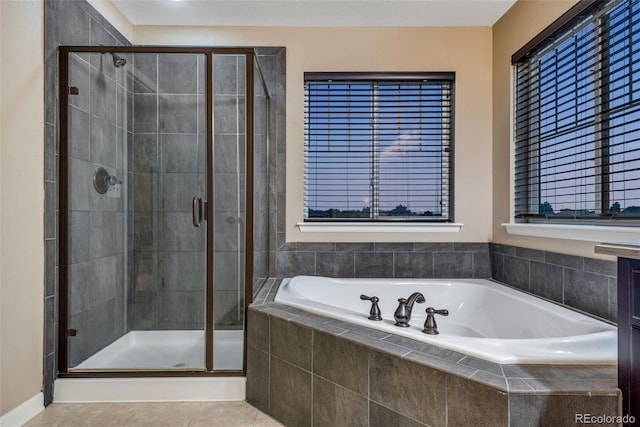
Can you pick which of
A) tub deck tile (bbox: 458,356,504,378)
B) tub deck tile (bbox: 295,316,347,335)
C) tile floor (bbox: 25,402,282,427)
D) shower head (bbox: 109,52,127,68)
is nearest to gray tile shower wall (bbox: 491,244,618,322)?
tub deck tile (bbox: 458,356,504,378)

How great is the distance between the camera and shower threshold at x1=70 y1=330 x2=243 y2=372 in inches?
79.5

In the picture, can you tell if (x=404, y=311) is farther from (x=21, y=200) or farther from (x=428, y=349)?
(x=21, y=200)

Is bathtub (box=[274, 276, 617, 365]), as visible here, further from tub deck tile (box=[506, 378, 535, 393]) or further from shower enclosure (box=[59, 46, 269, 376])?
shower enclosure (box=[59, 46, 269, 376])

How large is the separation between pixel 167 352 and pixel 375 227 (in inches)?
63.4

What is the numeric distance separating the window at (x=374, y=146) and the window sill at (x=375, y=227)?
8 cm

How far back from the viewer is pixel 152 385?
198 centimetres

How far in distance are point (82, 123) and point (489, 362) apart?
7.74 feet

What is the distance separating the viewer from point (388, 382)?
1.29m

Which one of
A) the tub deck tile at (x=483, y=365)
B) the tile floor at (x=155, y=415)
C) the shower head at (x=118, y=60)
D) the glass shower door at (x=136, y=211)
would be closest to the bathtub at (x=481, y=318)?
the tub deck tile at (x=483, y=365)

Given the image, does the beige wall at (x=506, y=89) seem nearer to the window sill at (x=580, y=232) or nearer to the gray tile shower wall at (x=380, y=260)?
the window sill at (x=580, y=232)

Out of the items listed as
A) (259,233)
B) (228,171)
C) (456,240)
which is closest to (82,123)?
(228,171)

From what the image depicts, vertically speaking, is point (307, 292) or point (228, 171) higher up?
point (228, 171)

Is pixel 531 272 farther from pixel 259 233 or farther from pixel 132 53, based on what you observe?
pixel 132 53

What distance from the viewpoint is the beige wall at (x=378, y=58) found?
2.68 meters
